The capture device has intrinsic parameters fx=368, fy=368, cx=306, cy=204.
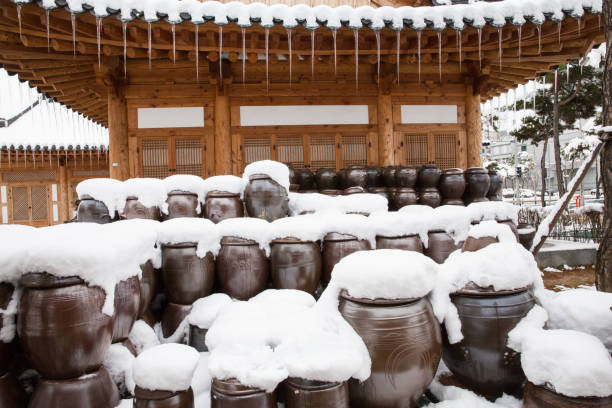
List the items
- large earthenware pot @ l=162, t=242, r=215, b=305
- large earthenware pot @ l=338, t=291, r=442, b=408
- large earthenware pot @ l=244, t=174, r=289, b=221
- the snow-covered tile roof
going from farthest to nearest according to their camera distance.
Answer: the snow-covered tile roof → large earthenware pot @ l=244, t=174, r=289, b=221 → large earthenware pot @ l=162, t=242, r=215, b=305 → large earthenware pot @ l=338, t=291, r=442, b=408

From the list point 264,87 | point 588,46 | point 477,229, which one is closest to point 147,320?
point 477,229

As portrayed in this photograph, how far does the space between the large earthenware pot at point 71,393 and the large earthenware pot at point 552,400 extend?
7.53 ft

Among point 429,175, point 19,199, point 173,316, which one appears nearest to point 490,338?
point 173,316

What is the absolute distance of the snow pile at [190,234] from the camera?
115 inches

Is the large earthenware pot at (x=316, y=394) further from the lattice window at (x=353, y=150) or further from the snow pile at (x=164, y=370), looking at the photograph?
the lattice window at (x=353, y=150)

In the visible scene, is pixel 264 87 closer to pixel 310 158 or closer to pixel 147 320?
pixel 310 158

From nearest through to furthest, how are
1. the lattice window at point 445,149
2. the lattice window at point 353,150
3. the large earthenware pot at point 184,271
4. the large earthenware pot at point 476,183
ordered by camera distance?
1. the large earthenware pot at point 184,271
2. the large earthenware pot at point 476,183
3. the lattice window at point 353,150
4. the lattice window at point 445,149

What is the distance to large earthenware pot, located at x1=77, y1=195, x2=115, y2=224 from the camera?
3674 mm

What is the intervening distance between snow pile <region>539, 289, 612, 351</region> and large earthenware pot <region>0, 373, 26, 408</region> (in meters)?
3.14

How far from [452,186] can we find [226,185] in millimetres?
3125

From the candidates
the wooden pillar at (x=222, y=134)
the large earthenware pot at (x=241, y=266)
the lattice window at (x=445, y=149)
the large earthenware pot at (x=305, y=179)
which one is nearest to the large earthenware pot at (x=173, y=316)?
the large earthenware pot at (x=241, y=266)

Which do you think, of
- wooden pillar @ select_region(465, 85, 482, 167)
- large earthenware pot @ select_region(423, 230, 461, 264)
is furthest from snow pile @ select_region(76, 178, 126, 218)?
wooden pillar @ select_region(465, 85, 482, 167)

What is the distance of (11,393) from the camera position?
74.7 inches

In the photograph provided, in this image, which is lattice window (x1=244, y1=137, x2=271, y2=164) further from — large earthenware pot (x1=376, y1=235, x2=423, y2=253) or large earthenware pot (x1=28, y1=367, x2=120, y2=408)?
large earthenware pot (x1=28, y1=367, x2=120, y2=408)
